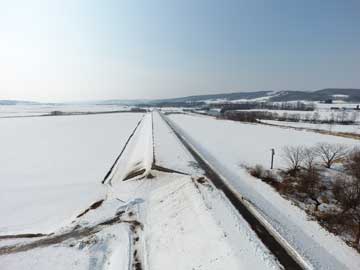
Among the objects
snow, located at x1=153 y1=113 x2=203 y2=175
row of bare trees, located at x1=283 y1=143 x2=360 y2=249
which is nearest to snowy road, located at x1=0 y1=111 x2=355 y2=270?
snow, located at x1=153 y1=113 x2=203 y2=175

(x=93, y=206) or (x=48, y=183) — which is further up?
(x=48, y=183)

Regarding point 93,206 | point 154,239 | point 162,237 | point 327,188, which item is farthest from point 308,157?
point 93,206

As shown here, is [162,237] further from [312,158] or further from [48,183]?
[312,158]

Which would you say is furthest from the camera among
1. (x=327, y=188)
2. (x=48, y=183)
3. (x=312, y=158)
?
(x=312, y=158)

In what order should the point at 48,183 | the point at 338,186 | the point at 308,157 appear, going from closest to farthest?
the point at 338,186 < the point at 48,183 < the point at 308,157

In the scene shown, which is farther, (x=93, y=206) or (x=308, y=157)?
(x=308, y=157)

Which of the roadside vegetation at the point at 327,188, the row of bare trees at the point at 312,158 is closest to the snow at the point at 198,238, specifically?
the roadside vegetation at the point at 327,188

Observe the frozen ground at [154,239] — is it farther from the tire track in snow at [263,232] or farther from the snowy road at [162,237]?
the tire track in snow at [263,232]

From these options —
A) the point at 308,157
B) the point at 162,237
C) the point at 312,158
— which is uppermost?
the point at 312,158

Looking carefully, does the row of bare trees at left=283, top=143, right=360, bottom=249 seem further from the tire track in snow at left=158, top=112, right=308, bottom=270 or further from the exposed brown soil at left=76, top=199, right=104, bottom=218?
the exposed brown soil at left=76, top=199, right=104, bottom=218

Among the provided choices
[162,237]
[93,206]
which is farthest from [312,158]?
[93,206]
